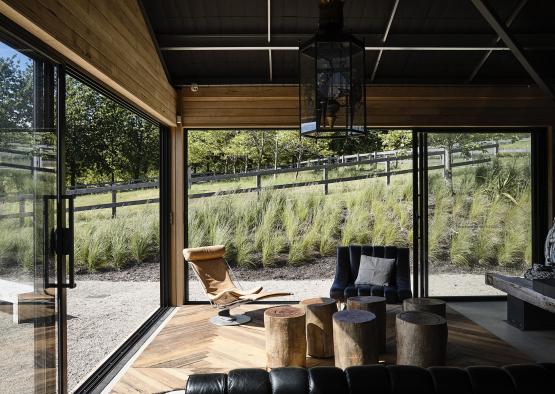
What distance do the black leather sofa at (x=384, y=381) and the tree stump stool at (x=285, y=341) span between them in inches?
86.9

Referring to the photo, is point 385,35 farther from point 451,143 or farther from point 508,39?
point 451,143

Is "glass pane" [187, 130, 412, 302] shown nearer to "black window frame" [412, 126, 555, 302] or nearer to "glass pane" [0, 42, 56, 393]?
"black window frame" [412, 126, 555, 302]

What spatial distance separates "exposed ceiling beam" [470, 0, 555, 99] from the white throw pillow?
2583 mm

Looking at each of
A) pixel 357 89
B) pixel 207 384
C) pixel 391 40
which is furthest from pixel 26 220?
pixel 391 40

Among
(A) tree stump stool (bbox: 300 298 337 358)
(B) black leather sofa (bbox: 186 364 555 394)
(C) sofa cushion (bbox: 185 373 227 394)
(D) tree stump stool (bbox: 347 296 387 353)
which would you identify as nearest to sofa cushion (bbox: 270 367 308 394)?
(B) black leather sofa (bbox: 186 364 555 394)

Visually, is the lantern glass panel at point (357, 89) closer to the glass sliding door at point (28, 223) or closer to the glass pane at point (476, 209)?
the glass sliding door at point (28, 223)

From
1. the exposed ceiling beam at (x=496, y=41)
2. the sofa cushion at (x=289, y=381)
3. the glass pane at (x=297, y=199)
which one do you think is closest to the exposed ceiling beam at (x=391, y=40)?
the exposed ceiling beam at (x=496, y=41)

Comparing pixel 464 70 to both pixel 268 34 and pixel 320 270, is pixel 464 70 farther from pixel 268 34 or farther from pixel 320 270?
pixel 320 270

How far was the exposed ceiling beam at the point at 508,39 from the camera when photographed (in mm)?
4405

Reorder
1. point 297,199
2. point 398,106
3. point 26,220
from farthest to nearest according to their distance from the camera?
point 297,199 < point 398,106 < point 26,220

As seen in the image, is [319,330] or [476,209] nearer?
[319,330]

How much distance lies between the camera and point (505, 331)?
500cm

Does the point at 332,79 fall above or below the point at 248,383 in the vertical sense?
above

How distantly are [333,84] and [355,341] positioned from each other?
78.0 inches
